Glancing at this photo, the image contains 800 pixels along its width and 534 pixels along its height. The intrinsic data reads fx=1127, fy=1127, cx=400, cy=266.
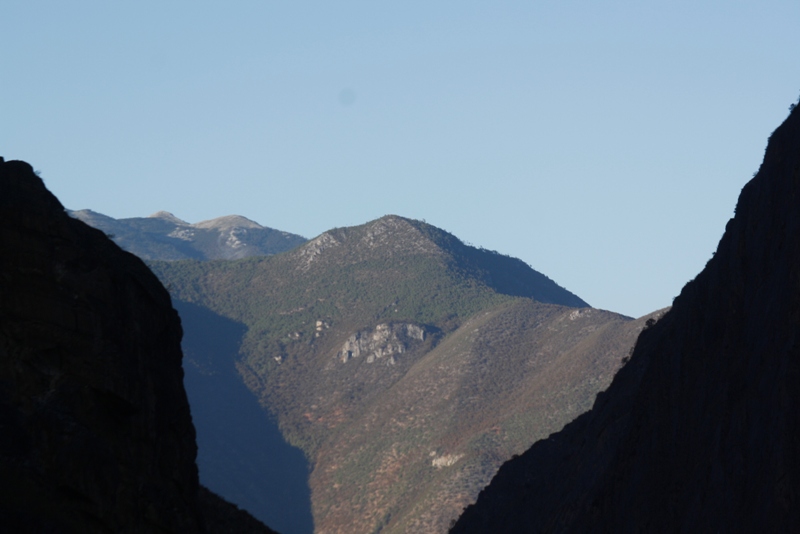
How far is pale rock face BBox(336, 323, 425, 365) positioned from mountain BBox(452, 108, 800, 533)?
11371 cm

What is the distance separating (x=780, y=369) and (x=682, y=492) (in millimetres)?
8842

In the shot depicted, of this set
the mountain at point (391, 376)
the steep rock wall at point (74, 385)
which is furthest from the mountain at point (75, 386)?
the mountain at point (391, 376)

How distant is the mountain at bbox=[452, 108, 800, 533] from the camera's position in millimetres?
27984

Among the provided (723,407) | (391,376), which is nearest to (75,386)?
(723,407)

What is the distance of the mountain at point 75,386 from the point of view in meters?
20.8

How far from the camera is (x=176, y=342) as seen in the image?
2917cm

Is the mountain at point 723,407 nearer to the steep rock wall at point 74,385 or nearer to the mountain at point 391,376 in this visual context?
the steep rock wall at point 74,385

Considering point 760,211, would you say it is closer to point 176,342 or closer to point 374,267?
point 176,342

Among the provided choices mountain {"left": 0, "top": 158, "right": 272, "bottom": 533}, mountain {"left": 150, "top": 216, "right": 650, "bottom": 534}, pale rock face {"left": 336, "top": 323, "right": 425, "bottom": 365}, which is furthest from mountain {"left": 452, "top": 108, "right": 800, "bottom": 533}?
pale rock face {"left": 336, "top": 323, "right": 425, "bottom": 365}

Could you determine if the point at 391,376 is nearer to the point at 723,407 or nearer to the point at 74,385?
the point at 723,407

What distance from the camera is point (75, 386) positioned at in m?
22.3

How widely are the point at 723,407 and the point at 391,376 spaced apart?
417ft

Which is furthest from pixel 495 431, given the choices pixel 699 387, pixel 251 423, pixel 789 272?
pixel 789 272

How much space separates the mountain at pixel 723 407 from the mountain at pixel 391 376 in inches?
2279
